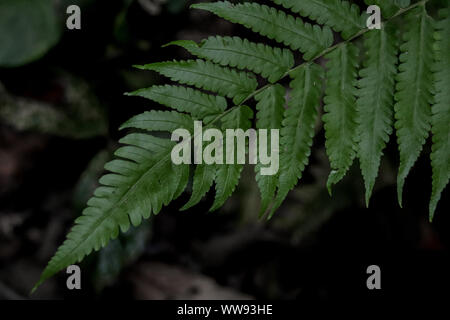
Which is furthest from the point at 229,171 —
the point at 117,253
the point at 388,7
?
the point at 117,253

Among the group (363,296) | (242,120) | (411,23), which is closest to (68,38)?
(242,120)

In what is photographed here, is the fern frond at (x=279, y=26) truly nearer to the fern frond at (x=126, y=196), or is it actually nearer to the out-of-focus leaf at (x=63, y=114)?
the fern frond at (x=126, y=196)

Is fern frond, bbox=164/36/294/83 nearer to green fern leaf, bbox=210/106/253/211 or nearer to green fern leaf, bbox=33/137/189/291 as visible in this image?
green fern leaf, bbox=210/106/253/211

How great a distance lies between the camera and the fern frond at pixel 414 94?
4.22ft

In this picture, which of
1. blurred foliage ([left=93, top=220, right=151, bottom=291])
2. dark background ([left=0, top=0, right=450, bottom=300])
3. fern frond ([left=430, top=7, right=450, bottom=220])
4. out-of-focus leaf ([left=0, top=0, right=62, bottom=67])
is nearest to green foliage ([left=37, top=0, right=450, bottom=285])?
fern frond ([left=430, top=7, right=450, bottom=220])

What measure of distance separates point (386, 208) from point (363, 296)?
22.1 inches

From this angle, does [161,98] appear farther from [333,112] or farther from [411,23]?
[411,23]

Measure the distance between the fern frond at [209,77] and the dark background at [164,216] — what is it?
95 centimetres

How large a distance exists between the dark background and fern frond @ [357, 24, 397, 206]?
1095 mm

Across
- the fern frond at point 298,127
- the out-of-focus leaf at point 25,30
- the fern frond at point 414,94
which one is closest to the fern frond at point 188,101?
the fern frond at point 298,127

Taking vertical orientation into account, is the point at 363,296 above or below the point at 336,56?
below

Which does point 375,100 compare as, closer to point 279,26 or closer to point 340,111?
point 340,111

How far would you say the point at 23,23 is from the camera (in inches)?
82.3

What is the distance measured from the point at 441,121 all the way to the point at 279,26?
0.63 m
